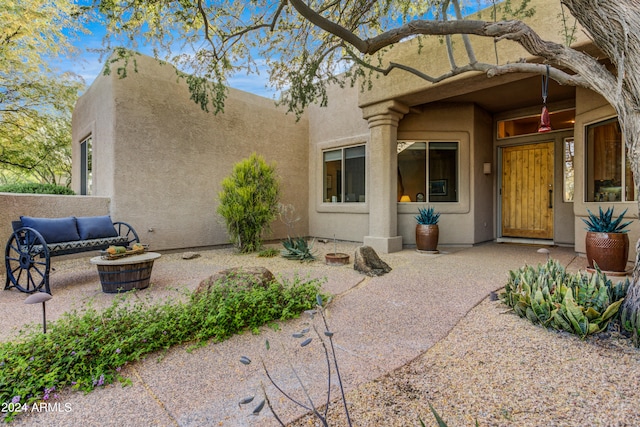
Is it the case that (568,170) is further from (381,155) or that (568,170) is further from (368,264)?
(368,264)

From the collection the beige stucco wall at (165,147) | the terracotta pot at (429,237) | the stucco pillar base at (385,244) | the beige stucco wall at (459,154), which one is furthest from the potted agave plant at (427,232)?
the beige stucco wall at (165,147)

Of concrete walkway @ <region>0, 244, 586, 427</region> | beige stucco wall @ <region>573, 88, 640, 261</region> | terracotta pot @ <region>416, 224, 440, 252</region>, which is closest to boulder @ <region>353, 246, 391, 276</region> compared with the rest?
concrete walkway @ <region>0, 244, 586, 427</region>

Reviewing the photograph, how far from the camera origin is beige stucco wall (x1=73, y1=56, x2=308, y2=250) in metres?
6.28

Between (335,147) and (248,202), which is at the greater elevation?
(335,147)

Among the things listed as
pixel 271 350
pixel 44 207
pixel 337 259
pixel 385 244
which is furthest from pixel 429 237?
pixel 44 207

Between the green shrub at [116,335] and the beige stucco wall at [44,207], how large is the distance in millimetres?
3727

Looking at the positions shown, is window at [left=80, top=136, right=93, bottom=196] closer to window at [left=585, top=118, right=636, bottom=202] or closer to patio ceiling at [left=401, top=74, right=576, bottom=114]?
patio ceiling at [left=401, top=74, right=576, bottom=114]

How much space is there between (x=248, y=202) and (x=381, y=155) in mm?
3051

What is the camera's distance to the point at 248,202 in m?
6.82

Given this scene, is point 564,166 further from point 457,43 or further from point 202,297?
point 202,297

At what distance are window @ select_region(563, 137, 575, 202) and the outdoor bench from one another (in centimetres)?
908

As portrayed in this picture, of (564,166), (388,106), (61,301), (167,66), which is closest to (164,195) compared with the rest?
(167,66)

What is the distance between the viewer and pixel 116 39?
461 cm

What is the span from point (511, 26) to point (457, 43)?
2873 millimetres
